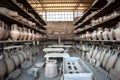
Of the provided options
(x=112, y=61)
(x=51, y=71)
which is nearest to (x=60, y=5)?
(x=51, y=71)

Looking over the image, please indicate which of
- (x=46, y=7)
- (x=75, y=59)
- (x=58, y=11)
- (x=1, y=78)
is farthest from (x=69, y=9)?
(x=1, y=78)

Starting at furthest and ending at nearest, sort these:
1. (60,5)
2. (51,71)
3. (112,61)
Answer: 1. (60,5)
2. (51,71)
3. (112,61)

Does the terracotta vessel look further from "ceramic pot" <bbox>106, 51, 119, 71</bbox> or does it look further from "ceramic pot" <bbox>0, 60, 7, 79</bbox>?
"ceramic pot" <bbox>106, 51, 119, 71</bbox>

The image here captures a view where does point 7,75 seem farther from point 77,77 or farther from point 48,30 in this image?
point 48,30

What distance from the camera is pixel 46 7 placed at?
532 inches

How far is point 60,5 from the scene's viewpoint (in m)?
13.1

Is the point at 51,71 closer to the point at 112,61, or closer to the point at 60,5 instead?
the point at 112,61

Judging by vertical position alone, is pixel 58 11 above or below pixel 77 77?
above

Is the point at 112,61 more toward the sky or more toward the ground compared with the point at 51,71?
more toward the sky

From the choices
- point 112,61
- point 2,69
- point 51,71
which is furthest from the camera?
point 51,71

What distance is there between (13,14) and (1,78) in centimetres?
148

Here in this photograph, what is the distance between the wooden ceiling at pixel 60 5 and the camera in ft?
39.8

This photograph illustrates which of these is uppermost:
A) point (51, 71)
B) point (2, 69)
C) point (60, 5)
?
point (60, 5)

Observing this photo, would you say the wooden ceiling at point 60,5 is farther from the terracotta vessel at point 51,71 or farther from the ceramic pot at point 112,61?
the ceramic pot at point 112,61
